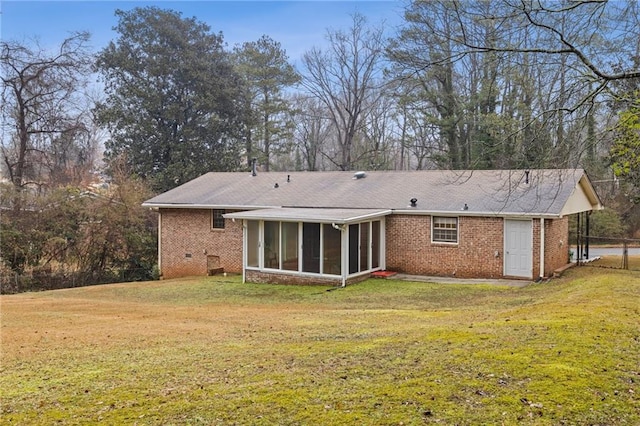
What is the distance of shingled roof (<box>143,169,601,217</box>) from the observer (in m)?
17.1

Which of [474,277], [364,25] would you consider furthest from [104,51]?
[474,277]

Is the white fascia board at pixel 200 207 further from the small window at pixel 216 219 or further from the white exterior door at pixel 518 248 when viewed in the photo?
the white exterior door at pixel 518 248

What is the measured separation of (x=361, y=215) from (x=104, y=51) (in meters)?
26.9

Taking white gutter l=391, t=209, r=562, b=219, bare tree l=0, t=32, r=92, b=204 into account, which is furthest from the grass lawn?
bare tree l=0, t=32, r=92, b=204

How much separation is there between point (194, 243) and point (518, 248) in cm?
1268

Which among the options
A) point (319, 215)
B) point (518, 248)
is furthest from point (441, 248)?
point (319, 215)

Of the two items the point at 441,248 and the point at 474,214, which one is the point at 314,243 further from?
the point at 474,214

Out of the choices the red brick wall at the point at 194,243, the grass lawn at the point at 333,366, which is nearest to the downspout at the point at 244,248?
the red brick wall at the point at 194,243

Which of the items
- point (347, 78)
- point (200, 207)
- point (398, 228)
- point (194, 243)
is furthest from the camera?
point (347, 78)

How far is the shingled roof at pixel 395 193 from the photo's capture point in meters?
17.1

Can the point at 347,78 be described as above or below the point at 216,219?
above

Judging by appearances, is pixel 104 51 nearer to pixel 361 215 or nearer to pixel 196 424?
pixel 361 215

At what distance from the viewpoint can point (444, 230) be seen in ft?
59.0

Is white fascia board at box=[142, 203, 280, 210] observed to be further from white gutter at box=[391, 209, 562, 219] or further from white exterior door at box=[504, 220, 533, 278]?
white exterior door at box=[504, 220, 533, 278]
